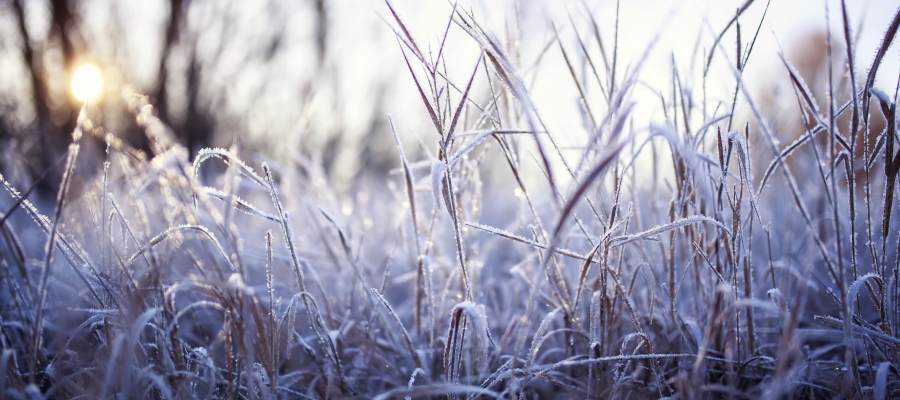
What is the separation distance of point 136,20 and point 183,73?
70cm

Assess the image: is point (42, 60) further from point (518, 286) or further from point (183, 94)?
point (518, 286)

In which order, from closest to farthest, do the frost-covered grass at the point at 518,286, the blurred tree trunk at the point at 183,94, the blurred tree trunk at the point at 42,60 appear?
the frost-covered grass at the point at 518,286
the blurred tree trunk at the point at 42,60
the blurred tree trunk at the point at 183,94

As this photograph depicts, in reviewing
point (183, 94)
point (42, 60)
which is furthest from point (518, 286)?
point (42, 60)

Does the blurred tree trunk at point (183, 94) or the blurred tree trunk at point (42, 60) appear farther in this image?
the blurred tree trunk at point (183, 94)

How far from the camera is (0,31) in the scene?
16.3 ft

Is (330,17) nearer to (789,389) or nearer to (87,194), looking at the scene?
(87,194)

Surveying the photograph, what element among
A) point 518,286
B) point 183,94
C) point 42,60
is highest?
point 42,60

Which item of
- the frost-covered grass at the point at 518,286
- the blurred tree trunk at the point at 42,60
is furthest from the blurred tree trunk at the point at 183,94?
the frost-covered grass at the point at 518,286

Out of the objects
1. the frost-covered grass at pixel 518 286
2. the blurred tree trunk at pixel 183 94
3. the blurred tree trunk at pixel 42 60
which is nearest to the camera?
the frost-covered grass at pixel 518 286

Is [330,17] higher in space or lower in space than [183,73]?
higher

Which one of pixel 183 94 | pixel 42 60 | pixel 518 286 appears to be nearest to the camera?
pixel 518 286

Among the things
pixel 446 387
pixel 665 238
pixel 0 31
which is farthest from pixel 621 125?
pixel 0 31

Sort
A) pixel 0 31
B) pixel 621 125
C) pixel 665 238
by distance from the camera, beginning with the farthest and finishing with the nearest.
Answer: pixel 0 31 → pixel 665 238 → pixel 621 125

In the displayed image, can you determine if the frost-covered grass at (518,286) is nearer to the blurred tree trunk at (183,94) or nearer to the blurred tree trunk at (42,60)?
the blurred tree trunk at (183,94)
